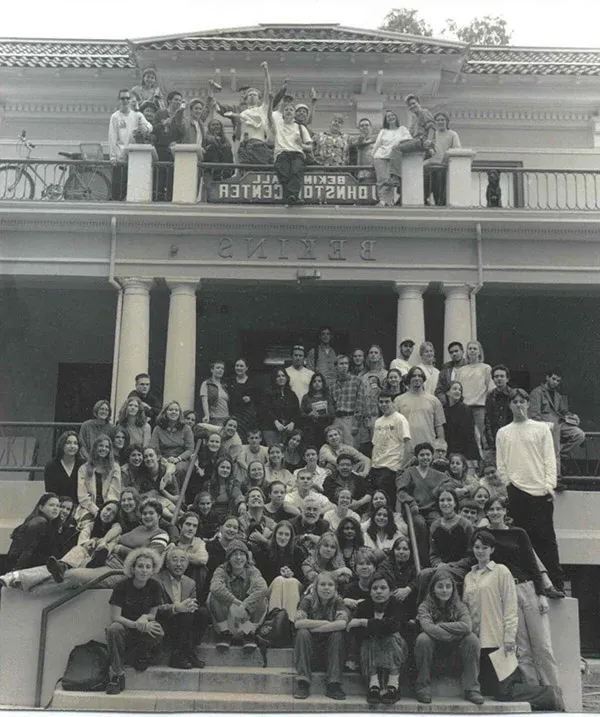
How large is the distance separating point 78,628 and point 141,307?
6.70 m

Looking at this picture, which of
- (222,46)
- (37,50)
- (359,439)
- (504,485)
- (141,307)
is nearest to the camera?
(504,485)

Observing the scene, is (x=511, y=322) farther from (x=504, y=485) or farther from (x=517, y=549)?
(x=517, y=549)

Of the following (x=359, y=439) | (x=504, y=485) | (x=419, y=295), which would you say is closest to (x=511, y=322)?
(x=419, y=295)

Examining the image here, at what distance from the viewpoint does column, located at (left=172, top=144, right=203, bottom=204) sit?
15.2 m

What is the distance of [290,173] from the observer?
14.9m

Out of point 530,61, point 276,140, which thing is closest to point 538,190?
point 530,61

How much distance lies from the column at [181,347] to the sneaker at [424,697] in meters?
7.14

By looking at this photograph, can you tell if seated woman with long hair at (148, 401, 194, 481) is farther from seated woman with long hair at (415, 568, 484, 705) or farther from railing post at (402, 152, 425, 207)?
railing post at (402, 152, 425, 207)

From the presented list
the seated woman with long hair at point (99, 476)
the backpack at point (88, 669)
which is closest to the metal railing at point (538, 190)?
the seated woman with long hair at point (99, 476)

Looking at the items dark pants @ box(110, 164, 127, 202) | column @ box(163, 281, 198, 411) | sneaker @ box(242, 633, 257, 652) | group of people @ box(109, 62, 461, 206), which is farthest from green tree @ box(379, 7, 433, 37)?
sneaker @ box(242, 633, 257, 652)

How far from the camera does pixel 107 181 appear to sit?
51.8 ft

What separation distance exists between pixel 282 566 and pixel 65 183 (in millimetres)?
8442

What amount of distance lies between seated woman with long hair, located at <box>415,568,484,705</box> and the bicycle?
891 cm

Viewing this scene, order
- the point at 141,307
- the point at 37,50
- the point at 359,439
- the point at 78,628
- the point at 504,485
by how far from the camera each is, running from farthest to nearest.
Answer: the point at 37,50
the point at 141,307
the point at 359,439
the point at 504,485
the point at 78,628
